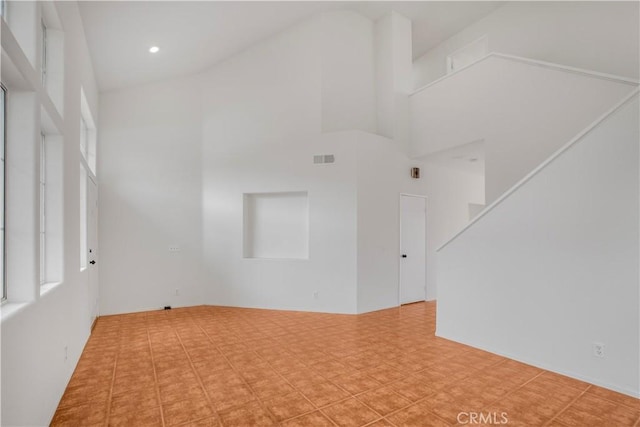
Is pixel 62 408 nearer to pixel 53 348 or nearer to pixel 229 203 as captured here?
pixel 53 348

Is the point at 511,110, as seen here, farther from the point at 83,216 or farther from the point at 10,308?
the point at 83,216

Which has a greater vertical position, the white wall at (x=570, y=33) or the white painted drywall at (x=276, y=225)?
the white wall at (x=570, y=33)

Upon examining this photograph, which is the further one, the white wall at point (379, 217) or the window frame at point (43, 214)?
the white wall at point (379, 217)

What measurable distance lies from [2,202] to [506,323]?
4.54 metres

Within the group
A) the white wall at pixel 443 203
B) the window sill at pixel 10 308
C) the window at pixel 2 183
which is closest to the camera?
the window sill at pixel 10 308

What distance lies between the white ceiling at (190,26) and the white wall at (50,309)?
447 millimetres

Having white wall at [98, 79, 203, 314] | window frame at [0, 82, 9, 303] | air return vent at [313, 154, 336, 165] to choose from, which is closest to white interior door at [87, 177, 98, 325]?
white wall at [98, 79, 203, 314]

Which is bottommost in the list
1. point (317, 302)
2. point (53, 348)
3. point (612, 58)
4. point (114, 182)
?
point (317, 302)

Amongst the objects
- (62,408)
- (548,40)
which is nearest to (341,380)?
(62,408)

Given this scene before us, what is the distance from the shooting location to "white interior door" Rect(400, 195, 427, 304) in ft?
21.5

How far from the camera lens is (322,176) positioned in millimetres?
6047

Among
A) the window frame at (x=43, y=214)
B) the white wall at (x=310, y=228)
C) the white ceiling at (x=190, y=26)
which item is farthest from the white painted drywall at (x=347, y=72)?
the window frame at (x=43, y=214)

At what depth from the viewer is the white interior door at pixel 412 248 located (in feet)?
21.5

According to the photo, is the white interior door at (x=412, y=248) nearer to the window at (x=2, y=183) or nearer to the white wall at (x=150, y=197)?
the white wall at (x=150, y=197)
